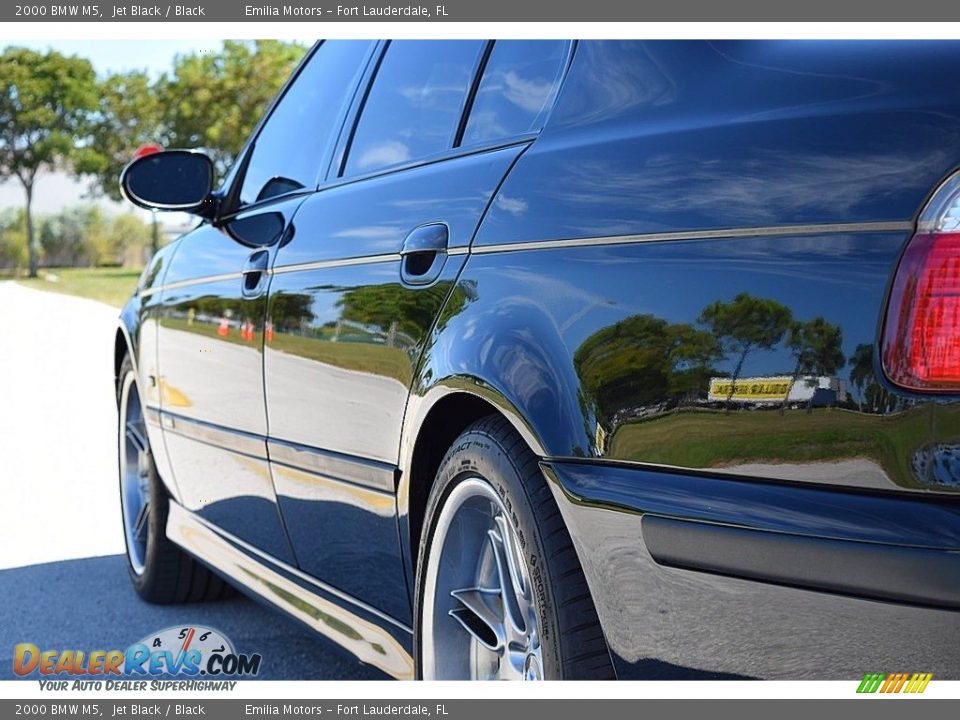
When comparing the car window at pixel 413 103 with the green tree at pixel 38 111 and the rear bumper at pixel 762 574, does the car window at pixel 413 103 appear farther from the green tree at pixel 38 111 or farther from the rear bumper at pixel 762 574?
the green tree at pixel 38 111

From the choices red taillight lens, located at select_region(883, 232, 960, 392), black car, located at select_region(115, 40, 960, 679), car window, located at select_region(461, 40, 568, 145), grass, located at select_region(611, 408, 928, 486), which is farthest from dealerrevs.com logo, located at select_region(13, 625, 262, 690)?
red taillight lens, located at select_region(883, 232, 960, 392)

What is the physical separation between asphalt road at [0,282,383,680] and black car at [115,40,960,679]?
685 mm

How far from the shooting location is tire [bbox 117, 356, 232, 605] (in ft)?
16.2

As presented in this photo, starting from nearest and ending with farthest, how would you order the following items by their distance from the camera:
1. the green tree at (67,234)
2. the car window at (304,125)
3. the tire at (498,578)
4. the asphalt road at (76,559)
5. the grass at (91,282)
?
the tire at (498,578), the car window at (304,125), the asphalt road at (76,559), the grass at (91,282), the green tree at (67,234)

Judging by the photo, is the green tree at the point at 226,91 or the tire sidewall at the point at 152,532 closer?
the tire sidewall at the point at 152,532

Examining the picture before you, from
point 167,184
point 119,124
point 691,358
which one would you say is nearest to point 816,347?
point 691,358

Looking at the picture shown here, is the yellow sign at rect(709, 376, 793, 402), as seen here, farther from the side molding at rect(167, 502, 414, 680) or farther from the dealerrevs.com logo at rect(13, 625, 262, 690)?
the dealerrevs.com logo at rect(13, 625, 262, 690)

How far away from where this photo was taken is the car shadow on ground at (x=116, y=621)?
4.20 meters

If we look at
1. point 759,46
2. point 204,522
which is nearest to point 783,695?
point 759,46

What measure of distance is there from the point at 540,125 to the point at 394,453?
29.4 inches

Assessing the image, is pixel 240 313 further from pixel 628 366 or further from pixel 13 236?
pixel 13 236

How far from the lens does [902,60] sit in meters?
1.98

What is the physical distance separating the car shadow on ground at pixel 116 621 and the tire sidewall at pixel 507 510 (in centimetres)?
116

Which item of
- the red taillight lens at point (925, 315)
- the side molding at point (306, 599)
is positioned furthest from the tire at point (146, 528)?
the red taillight lens at point (925, 315)
